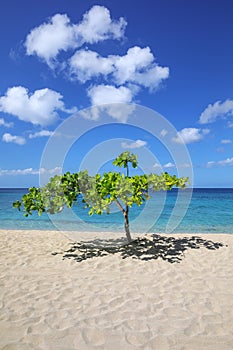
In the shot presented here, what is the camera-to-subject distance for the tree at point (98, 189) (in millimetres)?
6695

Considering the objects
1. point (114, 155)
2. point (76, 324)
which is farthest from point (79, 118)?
point (76, 324)

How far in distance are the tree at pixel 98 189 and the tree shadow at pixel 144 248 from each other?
1718 millimetres

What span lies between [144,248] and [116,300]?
4054 millimetres

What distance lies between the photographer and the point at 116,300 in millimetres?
4887

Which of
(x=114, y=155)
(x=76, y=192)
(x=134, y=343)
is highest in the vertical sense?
(x=114, y=155)

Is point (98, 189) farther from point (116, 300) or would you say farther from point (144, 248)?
point (144, 248)

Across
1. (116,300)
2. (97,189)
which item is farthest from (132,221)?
(116,300)

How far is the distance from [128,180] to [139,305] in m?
3.04

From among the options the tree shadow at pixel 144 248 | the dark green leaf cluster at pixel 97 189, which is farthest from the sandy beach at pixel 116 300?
the dark green leaf cluster at pixel 97 189

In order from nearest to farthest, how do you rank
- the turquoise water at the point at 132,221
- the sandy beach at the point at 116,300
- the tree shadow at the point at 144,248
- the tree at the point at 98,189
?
the sandy beach at the point at 116,300 → the tree at the point at 98,189 → the tree shadow at the point at 144,248 → the turquoise water at the point at 132,221

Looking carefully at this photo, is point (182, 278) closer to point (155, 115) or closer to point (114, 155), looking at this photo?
point (114, 155)

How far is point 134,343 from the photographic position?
3.57m

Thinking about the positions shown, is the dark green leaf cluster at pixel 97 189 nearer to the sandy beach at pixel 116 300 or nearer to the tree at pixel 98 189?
the tree at pixel 98 189

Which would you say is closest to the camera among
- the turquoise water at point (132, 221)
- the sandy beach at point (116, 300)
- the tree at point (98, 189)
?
the sandy beach at point (116, 300)
